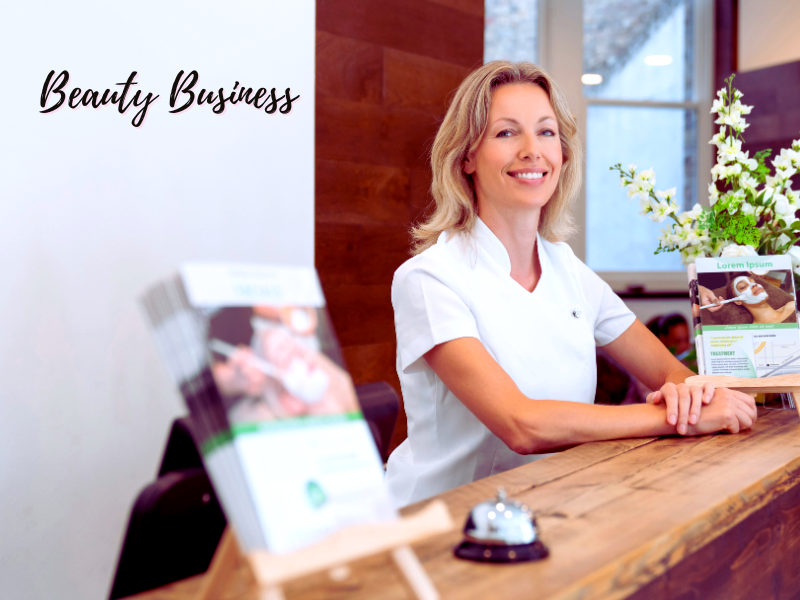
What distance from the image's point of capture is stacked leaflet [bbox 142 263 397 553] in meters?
0.54

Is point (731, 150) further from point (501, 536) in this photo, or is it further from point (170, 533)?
point (170, 533)

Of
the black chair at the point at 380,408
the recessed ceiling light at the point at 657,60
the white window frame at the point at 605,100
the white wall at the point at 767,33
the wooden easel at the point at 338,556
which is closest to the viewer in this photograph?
the wooden easel at the point at 338,556

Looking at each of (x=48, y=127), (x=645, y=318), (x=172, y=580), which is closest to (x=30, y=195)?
(x=48, y=127)

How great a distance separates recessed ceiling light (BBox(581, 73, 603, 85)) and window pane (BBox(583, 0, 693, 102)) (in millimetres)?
19

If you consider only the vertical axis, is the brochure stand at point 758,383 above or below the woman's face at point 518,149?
below

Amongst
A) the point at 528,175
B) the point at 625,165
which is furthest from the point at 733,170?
the point at 625,165

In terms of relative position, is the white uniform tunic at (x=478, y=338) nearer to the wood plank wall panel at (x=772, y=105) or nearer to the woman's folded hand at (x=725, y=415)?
the woman's folded hand at (x=725, y=415)

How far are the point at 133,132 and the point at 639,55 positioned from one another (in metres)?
3.99

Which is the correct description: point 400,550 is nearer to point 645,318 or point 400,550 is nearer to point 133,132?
point 133,132

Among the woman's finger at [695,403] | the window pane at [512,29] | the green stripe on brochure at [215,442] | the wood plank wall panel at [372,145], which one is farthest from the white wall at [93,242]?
the window pane at [512,29]

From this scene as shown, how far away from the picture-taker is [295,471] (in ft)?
1.86

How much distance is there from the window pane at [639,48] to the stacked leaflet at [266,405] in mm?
4365

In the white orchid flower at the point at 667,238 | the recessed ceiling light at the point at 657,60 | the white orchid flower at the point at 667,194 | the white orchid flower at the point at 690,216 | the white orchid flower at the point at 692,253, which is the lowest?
the white orchid flower at the point at 692,253

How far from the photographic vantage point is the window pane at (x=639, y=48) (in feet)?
14.9
